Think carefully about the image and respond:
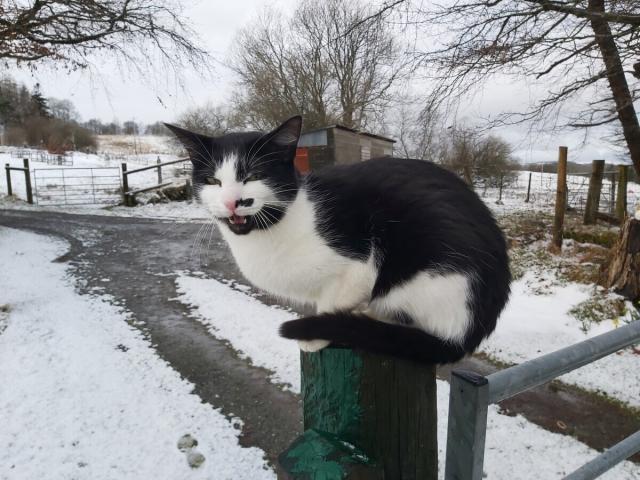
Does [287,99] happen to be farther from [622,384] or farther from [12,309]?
[622,384]

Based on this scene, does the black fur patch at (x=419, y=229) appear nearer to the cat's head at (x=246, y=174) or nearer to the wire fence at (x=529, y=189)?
the cat's head at (x=246, y=174)

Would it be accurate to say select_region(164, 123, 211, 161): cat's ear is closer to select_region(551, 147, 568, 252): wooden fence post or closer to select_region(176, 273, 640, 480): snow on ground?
select_region(176, 273, 640, 480): snow on ground

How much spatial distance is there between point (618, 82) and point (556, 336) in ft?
11.9

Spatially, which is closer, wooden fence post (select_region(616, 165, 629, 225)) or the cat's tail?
the cat's tail

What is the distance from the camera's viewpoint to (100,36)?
28.5ft

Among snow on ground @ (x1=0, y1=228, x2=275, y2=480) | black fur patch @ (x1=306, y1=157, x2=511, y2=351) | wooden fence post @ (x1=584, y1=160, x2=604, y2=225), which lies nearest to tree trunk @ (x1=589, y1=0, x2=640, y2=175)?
wooden fence post @ (x1=584, y1=160, x2=604, y2=225)

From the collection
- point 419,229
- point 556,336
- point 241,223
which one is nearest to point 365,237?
A: point 419,229

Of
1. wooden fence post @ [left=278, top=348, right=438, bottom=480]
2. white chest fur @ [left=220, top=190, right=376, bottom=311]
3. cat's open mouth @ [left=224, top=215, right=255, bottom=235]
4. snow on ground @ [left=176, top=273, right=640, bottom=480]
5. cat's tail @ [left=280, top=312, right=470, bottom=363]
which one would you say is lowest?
snow on ground @ [left=176, top=273, right=640, bottom=480]

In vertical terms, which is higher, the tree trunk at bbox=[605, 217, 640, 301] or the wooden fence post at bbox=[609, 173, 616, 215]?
the wooden fence post at bbox=[609, 173, 616, 215]

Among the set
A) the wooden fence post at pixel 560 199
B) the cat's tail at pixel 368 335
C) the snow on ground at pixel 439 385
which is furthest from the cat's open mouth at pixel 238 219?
the wooden fence post at pixel 560 199

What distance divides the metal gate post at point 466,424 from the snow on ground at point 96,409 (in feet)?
6.45

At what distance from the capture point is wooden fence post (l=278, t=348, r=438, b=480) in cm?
99

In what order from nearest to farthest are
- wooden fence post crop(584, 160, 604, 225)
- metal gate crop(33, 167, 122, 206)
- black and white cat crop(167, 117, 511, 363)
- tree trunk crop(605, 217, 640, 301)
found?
black and white cat crop(167, 117, 511, 363), tree trunk crop(605, 217, 640, 301), wooden fence post crop(584, 160, 604, 225), metal gate crop(33, 167, 122, 206)

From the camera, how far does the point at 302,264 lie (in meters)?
1.30
